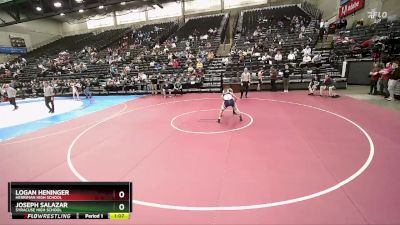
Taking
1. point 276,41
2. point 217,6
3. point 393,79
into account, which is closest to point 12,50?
→ point 217,6

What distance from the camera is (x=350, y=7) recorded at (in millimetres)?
19203

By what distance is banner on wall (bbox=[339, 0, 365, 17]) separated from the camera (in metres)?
18.0

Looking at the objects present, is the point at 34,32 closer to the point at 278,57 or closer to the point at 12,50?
the point at 12,50

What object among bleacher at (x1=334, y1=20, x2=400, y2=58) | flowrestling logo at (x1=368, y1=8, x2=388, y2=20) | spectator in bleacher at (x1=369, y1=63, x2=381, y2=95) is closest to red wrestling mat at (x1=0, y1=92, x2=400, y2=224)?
spectator in bleacher at (x1=369, y1=63, x2=381, y2=95)

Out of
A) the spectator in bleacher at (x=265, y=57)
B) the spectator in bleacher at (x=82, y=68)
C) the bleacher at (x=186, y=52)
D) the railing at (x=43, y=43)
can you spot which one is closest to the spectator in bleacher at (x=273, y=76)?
the bleacher at (x=186, y=52)

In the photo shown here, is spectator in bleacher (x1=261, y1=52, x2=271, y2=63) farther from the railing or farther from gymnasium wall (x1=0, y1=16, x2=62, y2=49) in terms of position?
the railing

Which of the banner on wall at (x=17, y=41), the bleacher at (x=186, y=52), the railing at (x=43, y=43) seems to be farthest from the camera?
the railing at (x=43, y=43)

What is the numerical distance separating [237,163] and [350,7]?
66.6 feet

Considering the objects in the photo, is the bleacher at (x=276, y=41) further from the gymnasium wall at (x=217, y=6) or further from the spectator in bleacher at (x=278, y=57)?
the gymnasium wall at (x=217, y=6)

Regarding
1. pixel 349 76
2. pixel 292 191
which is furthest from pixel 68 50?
pixel 292 191

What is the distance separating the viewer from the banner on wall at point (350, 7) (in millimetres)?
17984

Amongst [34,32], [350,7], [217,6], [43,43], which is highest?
[217,6]
